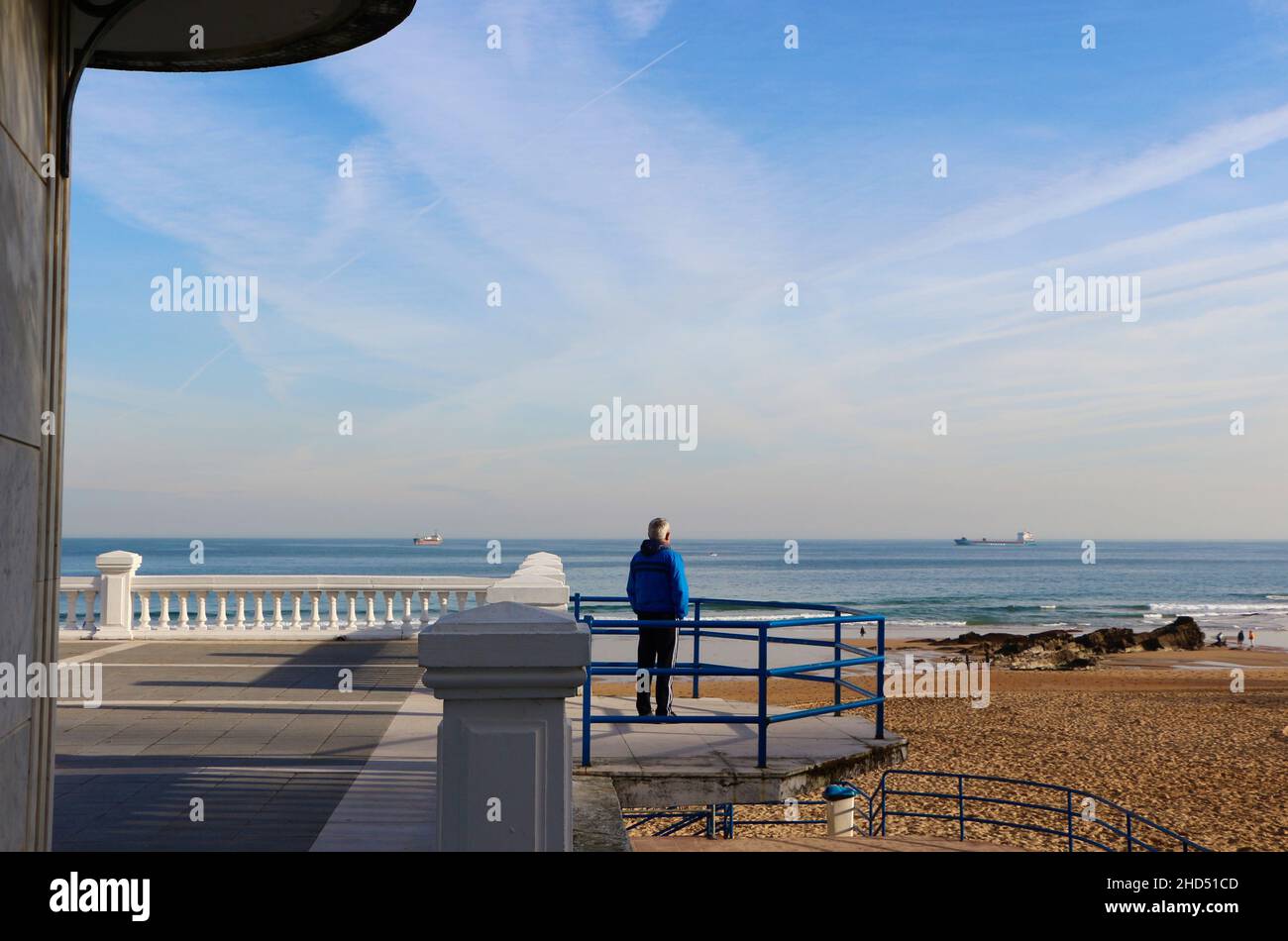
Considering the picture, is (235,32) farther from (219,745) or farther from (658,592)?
(219,745)

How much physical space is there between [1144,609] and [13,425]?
71.5m

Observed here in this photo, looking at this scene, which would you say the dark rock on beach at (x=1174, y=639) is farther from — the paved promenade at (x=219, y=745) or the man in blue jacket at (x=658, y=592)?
the man in blue jacket at (x=658, y=592)

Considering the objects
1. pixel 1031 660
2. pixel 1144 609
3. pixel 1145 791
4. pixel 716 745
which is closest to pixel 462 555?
pixel 1144 609

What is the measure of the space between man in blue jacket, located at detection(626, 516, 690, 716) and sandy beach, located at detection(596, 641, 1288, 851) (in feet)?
22.4

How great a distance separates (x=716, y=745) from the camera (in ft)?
24.4

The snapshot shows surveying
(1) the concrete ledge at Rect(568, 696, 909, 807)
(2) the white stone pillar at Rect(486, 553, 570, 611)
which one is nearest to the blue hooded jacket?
(1) the concrete ledge at Rect(568, 696, 909, 807)

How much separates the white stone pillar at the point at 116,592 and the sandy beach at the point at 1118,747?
359 inches

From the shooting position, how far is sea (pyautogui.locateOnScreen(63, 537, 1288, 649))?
59.0 metres

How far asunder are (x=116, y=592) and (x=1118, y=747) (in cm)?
1934

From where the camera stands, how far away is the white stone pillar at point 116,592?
1509 centimetres

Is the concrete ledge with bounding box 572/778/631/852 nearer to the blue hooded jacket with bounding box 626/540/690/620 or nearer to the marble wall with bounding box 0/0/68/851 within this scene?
the blue hooded jacket with bounding box 626/540/690/620

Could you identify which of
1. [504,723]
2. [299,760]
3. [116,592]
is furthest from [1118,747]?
[504,723]
